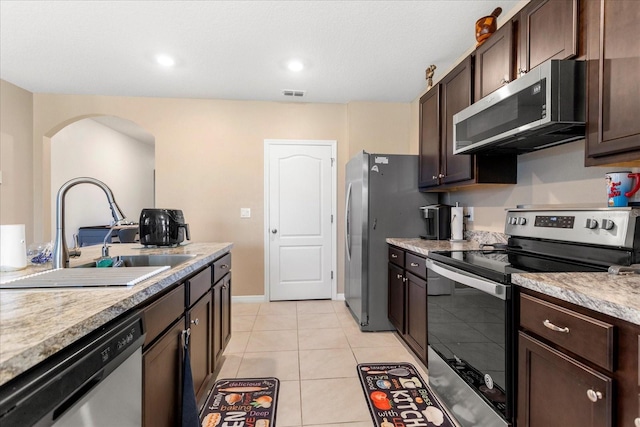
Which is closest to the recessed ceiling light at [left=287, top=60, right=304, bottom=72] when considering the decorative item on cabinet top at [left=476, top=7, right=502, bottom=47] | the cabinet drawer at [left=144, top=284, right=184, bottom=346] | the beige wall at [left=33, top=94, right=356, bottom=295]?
the beige wall at [left=33, top=94, right=356, bottom=295]

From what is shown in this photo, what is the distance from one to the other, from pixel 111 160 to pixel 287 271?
4.15 meters

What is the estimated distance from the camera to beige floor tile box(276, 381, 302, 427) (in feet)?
5.49

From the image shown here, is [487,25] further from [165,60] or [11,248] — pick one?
[11,248]

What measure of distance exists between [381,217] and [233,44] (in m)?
1.99

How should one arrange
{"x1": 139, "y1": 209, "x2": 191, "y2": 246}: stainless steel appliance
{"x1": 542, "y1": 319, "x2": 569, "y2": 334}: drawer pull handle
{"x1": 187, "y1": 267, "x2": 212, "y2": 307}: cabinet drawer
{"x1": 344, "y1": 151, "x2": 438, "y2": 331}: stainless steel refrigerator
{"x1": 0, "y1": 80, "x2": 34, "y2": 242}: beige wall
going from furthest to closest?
{"x1": 0, "y1": 80, "x2": 34, "y2": 242}: beige wall
{"x1": 344, "y1": 151, "x2": 438, "y2": 331}: stainless steel refrigerator
{"x1": 139, "y1": 209, "x2": 191, "y2": 246}: stainless steel appliance
{"x1": 187, "y1": 267, "x2": 212, "y2": 307}: cabinet drawer
{"x1": 542, "y1": 319, "x2": 569, "y2": 334}: drawer pull handle

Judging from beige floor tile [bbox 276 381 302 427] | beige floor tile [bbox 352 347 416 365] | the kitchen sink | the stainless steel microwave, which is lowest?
beige floor tile [bbox 276 381 302 427]

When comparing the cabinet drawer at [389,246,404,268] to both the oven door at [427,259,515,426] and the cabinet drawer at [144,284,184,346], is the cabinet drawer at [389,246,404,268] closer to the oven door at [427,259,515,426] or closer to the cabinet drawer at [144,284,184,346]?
the oven door at [427,259,515,426]

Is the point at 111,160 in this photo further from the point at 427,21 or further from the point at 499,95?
the point at 499,95

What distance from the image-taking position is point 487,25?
203cm

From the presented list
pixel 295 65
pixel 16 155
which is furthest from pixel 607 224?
pixel 16 155

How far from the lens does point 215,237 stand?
384 cm

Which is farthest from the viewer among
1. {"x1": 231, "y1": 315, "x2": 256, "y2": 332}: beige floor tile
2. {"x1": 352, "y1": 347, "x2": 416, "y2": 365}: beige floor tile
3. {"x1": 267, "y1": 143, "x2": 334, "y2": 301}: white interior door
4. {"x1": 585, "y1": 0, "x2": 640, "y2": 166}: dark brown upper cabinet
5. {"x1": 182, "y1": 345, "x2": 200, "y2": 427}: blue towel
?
{"x1": 267, "y1": 143, "x2": 334, "y2": 301}: white interior door

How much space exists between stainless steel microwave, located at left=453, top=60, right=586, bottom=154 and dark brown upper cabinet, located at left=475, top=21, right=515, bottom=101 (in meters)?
0.20

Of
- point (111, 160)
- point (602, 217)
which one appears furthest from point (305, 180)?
point (111, 160)
